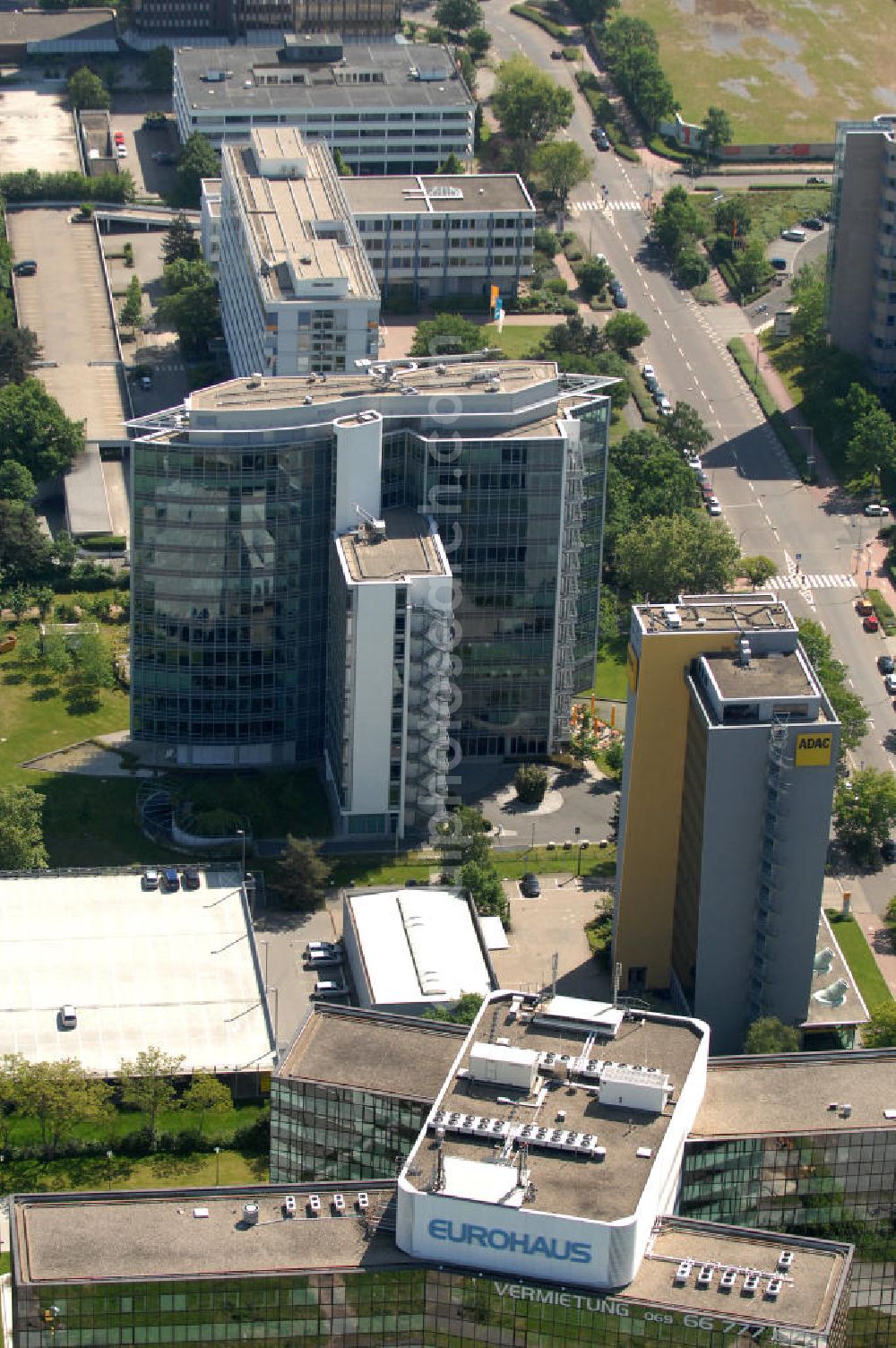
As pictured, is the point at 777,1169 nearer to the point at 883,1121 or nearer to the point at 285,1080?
the point at 883,1121

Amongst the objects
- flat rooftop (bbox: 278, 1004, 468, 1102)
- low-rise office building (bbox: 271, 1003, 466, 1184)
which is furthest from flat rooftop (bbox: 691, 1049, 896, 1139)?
low-rise office building (bbox: 271, 1003, 466, 1184)

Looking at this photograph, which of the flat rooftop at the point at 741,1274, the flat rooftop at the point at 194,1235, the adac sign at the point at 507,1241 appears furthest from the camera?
the flat rooftop at the point at 194,1235

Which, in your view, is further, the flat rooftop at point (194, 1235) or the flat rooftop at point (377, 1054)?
the flat rooftop at point (377, 1054)

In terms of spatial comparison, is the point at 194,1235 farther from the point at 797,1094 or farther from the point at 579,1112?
the point at 797,1094

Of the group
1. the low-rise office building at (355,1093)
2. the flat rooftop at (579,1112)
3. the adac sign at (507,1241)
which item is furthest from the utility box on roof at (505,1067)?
the adac sign at (507,1241)

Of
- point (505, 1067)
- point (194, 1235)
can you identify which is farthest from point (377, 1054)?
point (194, 1235)

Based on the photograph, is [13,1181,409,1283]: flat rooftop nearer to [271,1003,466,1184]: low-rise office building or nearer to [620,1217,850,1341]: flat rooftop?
[271,1003,466,1184]: low-rise office building

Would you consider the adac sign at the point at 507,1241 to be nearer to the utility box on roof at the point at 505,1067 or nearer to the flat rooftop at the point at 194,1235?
the flat rooftop at the point at 194,1235
